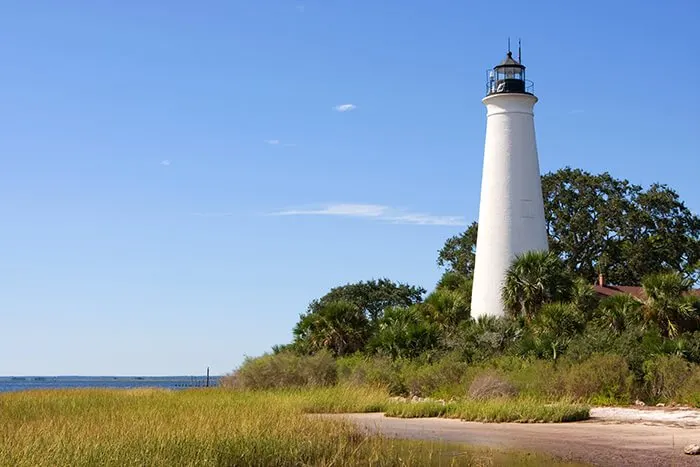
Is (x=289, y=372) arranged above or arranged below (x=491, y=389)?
above

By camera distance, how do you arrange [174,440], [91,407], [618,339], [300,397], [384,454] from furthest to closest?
1. [618,339]
2. [300,397]
3. [91,407]
4. [384,454]
5. [174,440]

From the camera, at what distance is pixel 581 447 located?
15.9m

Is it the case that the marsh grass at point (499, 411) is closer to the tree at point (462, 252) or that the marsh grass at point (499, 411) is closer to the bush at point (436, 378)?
the bush at point (436, 378)

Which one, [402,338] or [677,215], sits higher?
[677,215]

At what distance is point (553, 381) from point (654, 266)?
23.4 meters

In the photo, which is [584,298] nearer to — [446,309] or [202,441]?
[446,309]

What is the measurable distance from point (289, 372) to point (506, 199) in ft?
39.6

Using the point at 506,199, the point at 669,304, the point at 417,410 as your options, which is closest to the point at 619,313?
the point at 669,304

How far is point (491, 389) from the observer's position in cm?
2573

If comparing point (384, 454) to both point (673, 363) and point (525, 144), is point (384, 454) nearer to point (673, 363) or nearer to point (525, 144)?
point (673, 363)

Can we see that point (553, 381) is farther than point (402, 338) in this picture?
No

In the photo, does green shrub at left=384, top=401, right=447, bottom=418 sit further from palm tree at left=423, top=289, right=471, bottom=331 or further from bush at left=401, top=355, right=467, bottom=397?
palm tree at left=423, top=289, right=471, bottom=331

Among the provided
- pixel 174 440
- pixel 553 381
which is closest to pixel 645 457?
pixel 174 440

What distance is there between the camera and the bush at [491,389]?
25.5 m
